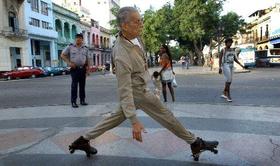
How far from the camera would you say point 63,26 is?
59.3 m

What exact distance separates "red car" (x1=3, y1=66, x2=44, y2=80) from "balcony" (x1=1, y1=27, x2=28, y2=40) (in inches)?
229

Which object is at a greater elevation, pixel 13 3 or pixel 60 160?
pixel 13 3

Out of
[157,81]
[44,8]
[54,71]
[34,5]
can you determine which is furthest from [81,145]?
[44,8]

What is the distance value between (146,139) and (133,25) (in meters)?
2.09

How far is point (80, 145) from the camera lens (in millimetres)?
4520

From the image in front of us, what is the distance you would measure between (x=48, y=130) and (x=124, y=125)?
4.21 feet

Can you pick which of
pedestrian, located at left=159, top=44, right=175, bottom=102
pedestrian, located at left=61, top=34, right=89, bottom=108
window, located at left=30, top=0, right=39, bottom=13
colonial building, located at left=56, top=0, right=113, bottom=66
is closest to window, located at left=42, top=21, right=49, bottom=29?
window, located at left=30, top=0, right=39, bottom=13

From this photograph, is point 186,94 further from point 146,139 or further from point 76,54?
point 146,139

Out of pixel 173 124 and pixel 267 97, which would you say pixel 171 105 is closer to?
pixel 267 97

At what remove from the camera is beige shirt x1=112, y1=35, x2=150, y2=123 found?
3768 mm

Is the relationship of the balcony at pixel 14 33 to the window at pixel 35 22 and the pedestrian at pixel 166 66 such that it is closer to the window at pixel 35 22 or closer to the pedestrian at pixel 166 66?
the window at pixel 35 22

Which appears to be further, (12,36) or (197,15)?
(197,15)

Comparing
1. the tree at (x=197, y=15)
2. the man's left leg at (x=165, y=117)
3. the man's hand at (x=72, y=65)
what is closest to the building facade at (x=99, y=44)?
the tree at (x=197, y=15)

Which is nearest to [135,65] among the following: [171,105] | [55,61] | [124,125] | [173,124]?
[173,124]
